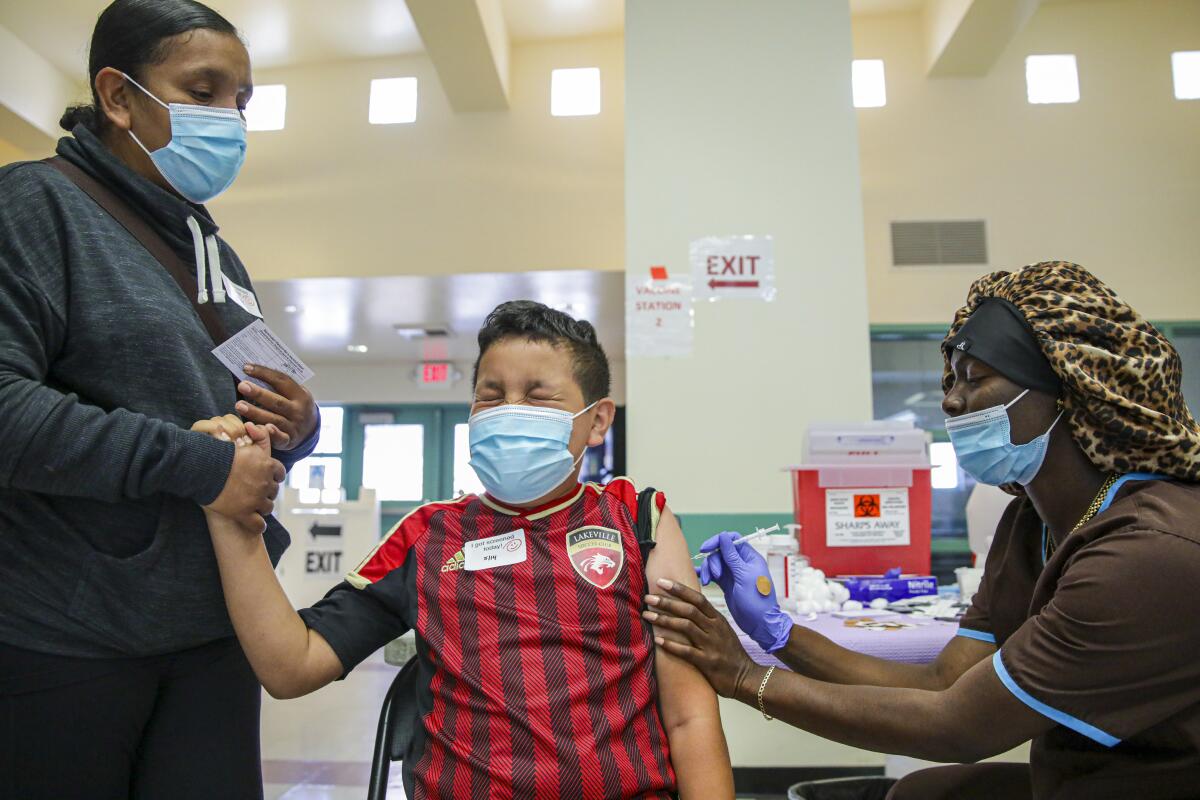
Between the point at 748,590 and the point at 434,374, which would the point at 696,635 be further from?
the point at 434,374

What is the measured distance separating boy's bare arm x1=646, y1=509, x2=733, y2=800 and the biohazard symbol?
1.24 m

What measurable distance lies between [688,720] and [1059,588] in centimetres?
55

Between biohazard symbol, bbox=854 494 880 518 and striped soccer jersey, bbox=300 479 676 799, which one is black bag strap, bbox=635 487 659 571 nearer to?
striped soccer jersey, bbox=300 479 676 799

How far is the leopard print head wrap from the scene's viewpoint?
3.71 feet

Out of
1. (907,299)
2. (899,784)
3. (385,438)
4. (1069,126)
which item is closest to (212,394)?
(899,784)

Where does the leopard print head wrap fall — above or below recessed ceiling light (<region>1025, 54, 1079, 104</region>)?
below

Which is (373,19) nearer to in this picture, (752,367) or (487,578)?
(752,367)

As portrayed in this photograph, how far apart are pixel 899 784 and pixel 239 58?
1737mm

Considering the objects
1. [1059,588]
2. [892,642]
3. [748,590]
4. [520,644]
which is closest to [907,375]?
[892,642]

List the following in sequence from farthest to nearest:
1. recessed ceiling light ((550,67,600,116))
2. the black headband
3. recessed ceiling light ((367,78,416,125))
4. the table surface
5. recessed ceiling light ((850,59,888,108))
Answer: recessed ceiling light ((367,78,416,125))
recessed ceiling light ((550,67,600,116))
recessed ceiling light ((850,59,888,108))
the table surface
the black headband

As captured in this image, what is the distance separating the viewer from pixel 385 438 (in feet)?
34.4

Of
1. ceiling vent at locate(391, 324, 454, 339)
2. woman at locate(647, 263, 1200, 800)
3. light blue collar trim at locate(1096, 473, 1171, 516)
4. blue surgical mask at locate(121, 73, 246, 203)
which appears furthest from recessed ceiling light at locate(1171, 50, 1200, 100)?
blue surgical mask at locate(121, 73, 246, 203)

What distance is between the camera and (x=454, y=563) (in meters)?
1.25

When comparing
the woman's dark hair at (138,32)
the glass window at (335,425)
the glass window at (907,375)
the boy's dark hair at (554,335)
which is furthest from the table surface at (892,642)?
the glass window at (335,425)
